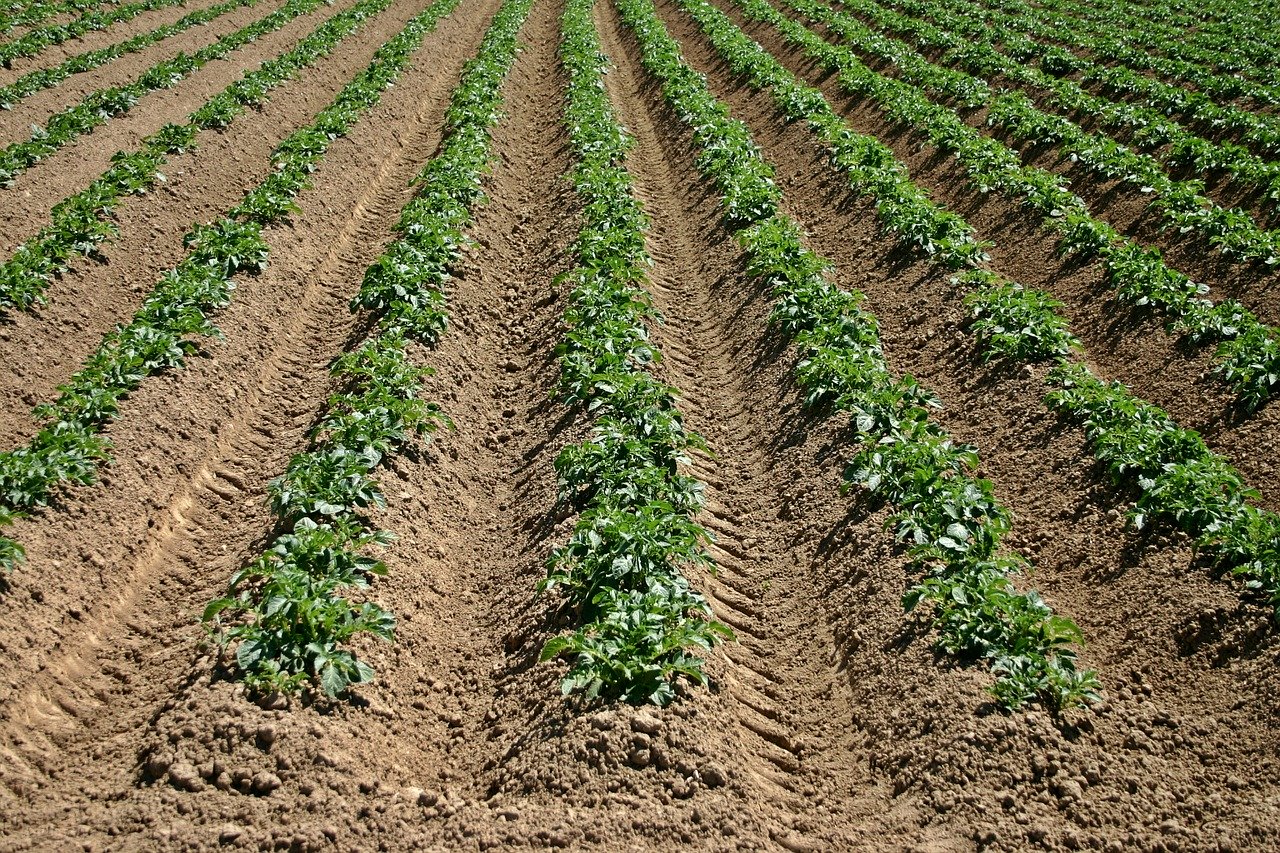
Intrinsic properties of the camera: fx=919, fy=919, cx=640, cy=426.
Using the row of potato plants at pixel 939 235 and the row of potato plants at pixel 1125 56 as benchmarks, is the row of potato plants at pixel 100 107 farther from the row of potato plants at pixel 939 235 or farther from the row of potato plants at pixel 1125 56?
the row of potato plants at pixel 1125 56

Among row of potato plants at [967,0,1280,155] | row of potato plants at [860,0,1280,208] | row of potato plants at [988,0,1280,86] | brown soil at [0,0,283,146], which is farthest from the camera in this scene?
row of potato plants at [988,0,1280,86]

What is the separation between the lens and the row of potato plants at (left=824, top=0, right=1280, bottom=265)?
12.2 meters

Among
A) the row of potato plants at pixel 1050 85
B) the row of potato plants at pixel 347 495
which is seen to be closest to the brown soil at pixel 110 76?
the row of potato plants at pixel 347 495

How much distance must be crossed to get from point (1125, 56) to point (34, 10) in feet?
98.9

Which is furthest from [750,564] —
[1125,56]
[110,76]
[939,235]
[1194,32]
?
[1194,32]

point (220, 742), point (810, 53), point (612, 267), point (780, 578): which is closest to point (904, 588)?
point (780, 578)

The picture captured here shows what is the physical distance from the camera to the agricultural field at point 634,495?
5.31m

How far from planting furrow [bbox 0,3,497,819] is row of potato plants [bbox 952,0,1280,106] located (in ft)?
63.3

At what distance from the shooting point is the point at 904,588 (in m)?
6.72

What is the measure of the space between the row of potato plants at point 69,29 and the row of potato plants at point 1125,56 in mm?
25696

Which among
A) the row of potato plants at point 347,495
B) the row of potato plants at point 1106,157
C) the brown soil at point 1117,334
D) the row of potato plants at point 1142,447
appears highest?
the row of potato plants at point 1106,157

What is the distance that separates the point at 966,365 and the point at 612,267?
14.5ft

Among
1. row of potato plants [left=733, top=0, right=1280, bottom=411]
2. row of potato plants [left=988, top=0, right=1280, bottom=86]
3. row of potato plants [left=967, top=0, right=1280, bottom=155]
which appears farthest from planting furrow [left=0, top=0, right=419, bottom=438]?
row of potato plants [left=988, top=0, right=1280, bottom=86]

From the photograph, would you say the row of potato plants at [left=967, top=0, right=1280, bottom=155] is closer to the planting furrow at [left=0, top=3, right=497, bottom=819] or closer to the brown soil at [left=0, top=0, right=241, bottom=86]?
the planting furrow at [left=0, top=3, right=497, bottom=819]
